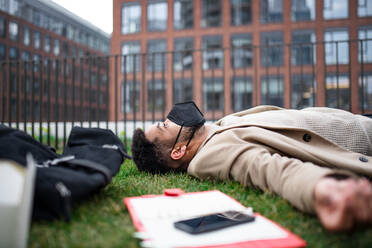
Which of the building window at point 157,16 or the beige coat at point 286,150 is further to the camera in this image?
the building window at point 157,16

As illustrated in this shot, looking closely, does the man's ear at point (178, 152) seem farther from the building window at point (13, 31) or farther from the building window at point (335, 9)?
the building window at point (13, 31)

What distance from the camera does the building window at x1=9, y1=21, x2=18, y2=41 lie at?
29406 millimetres

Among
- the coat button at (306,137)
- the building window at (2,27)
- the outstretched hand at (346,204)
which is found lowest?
the outstretched hand at (346,204)

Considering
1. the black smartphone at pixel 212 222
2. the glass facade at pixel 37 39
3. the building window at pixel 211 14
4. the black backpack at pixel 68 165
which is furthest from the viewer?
the glass facade at pixel 37 39

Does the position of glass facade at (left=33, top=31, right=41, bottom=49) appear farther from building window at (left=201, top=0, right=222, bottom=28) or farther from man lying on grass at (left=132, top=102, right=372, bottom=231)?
man lying on grass at (left=132, top=102, right=372, bottom=231)

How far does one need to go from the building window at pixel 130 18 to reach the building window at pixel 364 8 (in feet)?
54.9

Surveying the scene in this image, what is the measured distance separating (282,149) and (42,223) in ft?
4.30

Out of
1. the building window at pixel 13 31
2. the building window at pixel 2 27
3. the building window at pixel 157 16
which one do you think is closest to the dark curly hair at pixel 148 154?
the building window at pixel 157 16

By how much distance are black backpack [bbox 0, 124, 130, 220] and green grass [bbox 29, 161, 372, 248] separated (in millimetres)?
76

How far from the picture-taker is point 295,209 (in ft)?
4.44

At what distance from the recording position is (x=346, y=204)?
939 millimetres

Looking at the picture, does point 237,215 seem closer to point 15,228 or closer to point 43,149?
point 15,228

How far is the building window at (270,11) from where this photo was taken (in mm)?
23172

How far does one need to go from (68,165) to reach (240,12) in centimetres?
2485
